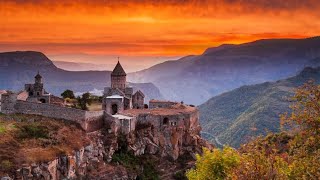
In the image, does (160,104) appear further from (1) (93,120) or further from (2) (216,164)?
(2) (216,164)

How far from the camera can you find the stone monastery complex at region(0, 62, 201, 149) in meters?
62.5

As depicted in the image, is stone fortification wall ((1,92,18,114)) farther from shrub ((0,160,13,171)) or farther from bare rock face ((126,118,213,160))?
bare rock face ((126,118,213,160))

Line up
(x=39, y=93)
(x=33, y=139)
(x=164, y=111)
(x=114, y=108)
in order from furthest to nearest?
1. (x=39, y=93)
2. (x=164, y=111)
3. (x=114, y=108)
4. (x=33, y=139)

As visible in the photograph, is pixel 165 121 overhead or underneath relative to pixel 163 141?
overhead

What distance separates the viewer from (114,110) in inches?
2876

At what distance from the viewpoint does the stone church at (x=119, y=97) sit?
72.8 metres

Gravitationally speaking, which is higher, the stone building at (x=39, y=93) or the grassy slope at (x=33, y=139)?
the stone building at (x=39, y=93)

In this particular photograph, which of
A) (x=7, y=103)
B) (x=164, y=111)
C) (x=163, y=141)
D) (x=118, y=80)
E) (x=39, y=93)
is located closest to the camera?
(x=7, y=103)

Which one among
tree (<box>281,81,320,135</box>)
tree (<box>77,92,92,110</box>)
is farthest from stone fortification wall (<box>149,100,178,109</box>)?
tree (<box>281,81,320,135</box>)

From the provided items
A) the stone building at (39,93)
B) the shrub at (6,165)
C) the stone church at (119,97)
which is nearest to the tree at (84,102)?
the stone building at (39,93)

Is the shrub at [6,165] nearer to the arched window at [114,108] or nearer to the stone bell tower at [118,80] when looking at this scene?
the arched window at [114,108]

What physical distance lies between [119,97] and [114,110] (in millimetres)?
2229

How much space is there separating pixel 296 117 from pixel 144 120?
49.1 meters

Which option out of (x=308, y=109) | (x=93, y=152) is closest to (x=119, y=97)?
(x=93, y=152)
